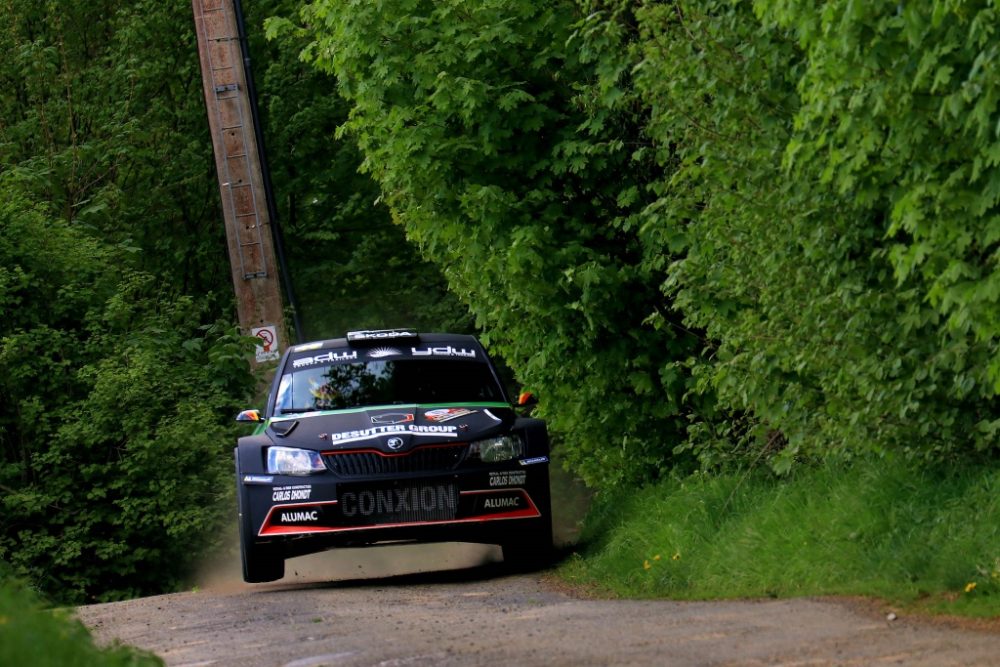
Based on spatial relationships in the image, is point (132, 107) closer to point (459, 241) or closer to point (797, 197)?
point (459, 241)

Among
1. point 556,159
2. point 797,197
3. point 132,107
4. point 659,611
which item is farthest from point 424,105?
point 132,107

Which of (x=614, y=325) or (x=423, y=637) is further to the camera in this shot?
(x=614, y=325)

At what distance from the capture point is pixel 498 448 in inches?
524

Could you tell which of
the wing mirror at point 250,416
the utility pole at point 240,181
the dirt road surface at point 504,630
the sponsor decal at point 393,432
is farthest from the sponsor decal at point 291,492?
the utility pole at point 240,181

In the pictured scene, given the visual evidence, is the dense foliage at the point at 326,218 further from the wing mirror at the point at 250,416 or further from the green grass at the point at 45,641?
the green grass at the point at 45,641

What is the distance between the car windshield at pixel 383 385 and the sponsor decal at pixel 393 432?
2.89ft

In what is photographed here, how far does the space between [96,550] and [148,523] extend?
57 centimetres

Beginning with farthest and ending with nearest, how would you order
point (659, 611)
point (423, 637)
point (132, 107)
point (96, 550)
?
point (132, 107) → point (96, 550) → point (659, 611) → point (423, 637)

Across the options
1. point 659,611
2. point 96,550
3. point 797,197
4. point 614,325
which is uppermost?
point 797,197

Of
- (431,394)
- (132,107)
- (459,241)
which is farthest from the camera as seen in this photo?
(132,107)

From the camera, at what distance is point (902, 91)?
848 centimetres

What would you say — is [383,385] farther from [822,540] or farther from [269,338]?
[269,338]

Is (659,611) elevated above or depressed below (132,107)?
below

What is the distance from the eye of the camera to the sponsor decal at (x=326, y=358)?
14578 mm
